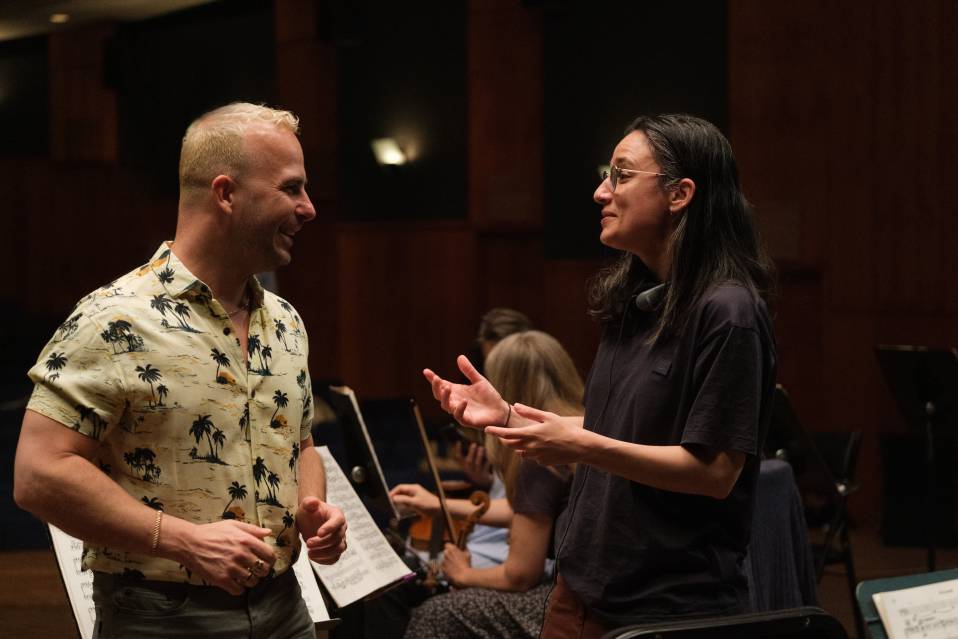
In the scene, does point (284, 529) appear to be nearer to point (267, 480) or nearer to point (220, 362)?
point (267, 480)

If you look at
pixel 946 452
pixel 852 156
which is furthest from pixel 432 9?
pixel 946 452

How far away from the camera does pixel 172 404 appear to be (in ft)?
5.84

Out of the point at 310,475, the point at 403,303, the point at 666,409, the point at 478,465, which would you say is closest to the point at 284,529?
the point at 310,475

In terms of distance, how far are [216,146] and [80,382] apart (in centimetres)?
49

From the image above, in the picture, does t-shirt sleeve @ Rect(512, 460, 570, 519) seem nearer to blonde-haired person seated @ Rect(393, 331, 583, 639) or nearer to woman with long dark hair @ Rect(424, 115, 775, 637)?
blonde-haired person seated @ Rect(393, 331, 583, 639)

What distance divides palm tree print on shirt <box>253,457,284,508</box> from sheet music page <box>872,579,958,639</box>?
3.42ft

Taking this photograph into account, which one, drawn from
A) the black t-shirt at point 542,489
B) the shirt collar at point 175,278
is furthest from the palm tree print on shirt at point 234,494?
the black t-shirt at point 542,489

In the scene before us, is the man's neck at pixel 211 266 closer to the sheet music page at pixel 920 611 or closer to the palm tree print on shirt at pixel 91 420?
the palm tree print on shirt at pixel 91 420

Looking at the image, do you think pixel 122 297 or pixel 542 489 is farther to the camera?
pixel 542 489

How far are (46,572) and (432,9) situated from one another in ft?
23.5

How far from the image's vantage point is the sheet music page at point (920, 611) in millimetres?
1804

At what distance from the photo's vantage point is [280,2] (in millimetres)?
11711

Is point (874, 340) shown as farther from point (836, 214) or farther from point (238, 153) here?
point (238, 153)

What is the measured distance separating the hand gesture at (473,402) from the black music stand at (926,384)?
3687 mm
